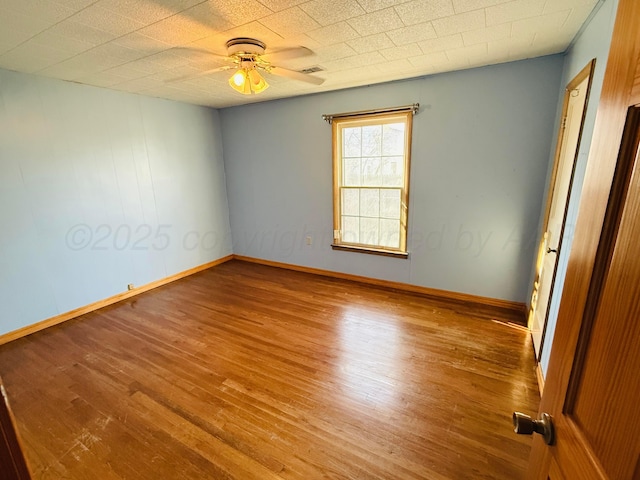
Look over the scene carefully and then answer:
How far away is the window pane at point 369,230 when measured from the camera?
376cm

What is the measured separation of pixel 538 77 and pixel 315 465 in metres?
3.43

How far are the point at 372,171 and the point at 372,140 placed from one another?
36cm

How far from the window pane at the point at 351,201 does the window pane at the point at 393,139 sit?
0.61 m

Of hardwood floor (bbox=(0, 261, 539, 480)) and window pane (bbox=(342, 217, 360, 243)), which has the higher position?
window pane (bbox=(342, 217, 360, 243))

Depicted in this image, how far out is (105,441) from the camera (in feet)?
5.54

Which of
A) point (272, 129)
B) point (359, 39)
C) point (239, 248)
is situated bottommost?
point (239, 248)

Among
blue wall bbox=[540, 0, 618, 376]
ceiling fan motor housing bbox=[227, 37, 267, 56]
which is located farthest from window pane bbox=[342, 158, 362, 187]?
blue wall bbox=[540, 0, 618, 376]

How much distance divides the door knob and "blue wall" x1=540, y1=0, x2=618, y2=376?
2.98 ft

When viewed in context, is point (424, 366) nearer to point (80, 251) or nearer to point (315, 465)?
point (315, 465)

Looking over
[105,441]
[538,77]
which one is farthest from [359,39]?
[105,441]

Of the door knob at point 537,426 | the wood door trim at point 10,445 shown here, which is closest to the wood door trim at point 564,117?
the door knob at point 537,426

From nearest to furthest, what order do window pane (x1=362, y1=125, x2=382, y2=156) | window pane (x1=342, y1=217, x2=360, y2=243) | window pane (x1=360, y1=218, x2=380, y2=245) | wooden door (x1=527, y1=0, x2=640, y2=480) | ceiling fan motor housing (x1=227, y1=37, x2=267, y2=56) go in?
wooden door (x1=527, y1=0, x2=640, y2=480)
ceiling fan motor housing (x1=227, y1=37, x2=267, y2=56)
window pane (x1=362, y1=125, x2=382, y2=156)
window pane (x1=360, y1=218, x2=380, y2=245)
window pane (x1=342, y1=217, x2=360, y2=243)

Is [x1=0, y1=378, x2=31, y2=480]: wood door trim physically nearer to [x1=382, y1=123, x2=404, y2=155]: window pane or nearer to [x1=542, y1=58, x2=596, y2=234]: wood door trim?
[x1=542, y1=58, x2=596, y2=234]: wood door trim

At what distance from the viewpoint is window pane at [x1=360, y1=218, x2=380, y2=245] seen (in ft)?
12.3
